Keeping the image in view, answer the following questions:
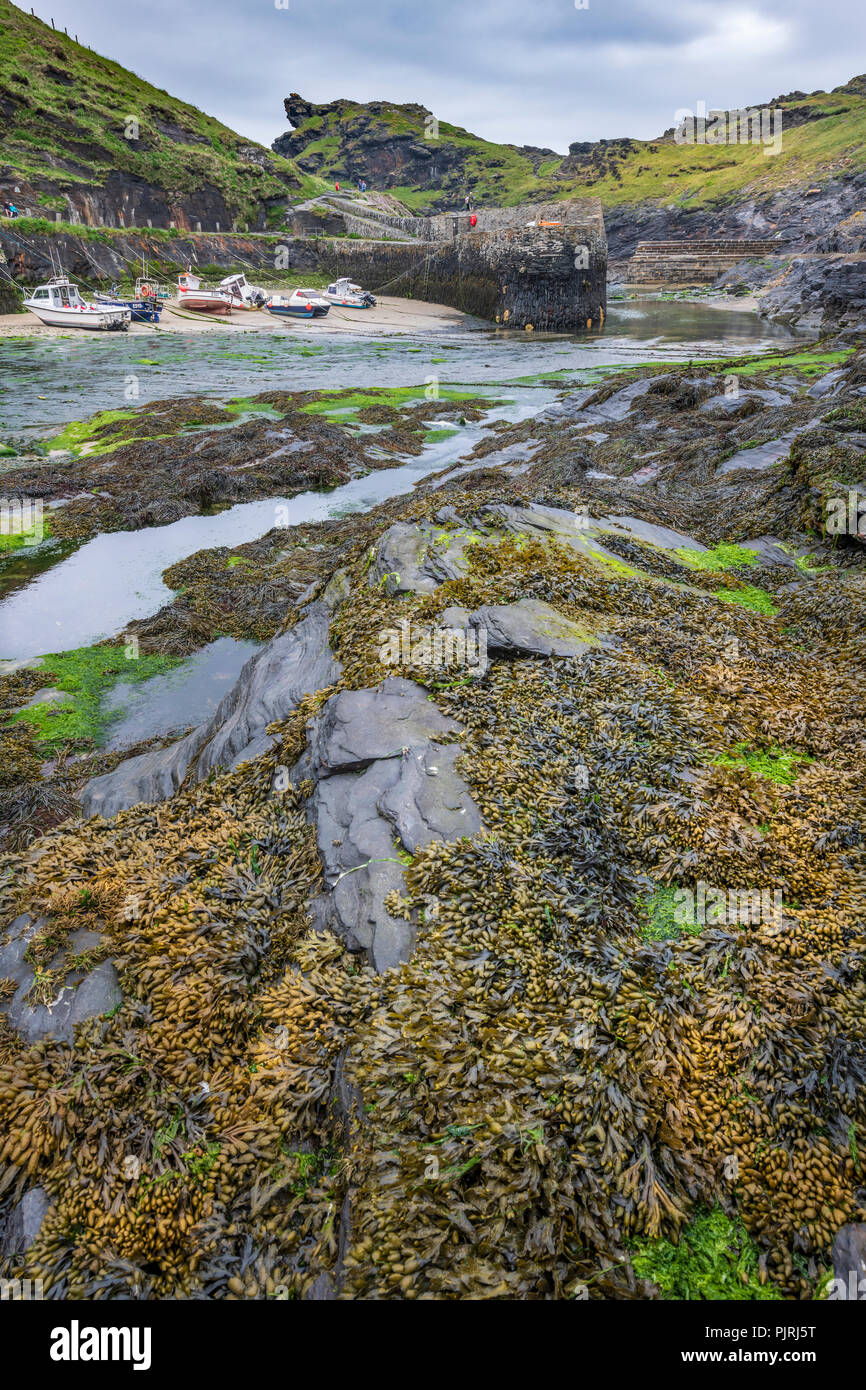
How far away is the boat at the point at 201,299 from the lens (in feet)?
153

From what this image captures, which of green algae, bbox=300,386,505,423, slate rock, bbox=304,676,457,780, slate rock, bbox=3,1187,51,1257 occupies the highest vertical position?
green algae, bbox=300,386,505,423

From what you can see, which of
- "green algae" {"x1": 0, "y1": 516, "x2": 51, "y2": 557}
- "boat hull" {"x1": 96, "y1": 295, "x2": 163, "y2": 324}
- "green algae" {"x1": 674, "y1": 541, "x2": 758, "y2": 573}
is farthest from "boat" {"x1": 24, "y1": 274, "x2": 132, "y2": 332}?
"green algae" {"x1": 674, "y1": 541, "x2": 758, "y2": 573}

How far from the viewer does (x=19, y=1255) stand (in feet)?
8.57

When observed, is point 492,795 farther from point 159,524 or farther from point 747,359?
point 747,359

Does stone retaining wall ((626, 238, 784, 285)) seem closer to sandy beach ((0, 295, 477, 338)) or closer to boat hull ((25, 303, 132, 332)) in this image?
sandy beach ((0, 295, 477, 338))

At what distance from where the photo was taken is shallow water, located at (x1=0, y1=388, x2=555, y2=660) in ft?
31.0

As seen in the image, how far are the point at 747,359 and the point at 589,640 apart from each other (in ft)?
75.7

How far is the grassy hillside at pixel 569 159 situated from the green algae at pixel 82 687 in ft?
361

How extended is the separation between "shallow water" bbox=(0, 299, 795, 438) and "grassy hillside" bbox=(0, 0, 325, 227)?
83.2 ft

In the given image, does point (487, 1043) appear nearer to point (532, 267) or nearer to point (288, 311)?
point (532, 267)

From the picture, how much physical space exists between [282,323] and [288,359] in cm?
1672

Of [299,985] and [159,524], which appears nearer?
[299,985]

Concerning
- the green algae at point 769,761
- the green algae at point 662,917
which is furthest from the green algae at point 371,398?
the green algae at point 662,917
